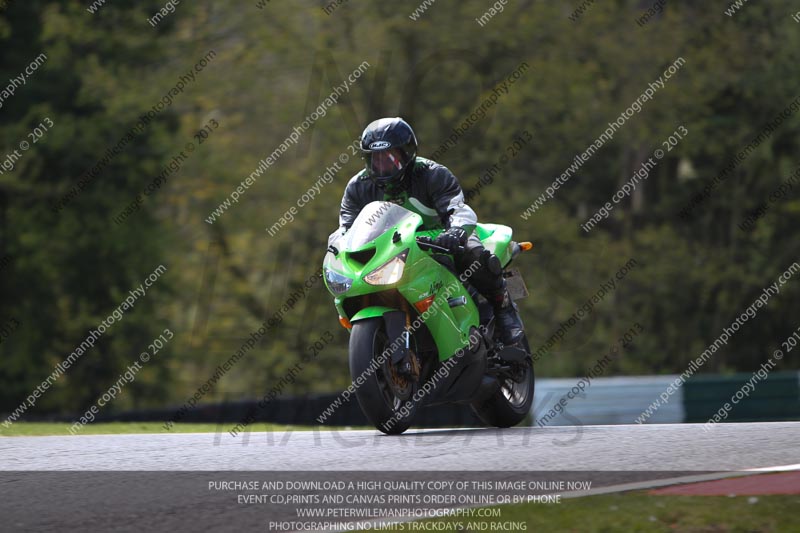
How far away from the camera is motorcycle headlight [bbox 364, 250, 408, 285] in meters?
8.66

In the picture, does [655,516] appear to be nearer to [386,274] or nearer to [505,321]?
[386,274]

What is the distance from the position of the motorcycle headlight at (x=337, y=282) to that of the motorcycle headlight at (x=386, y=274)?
0.49 ft

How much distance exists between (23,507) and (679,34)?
25.6 meters

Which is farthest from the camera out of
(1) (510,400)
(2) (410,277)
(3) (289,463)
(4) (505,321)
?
(1) (510,400)

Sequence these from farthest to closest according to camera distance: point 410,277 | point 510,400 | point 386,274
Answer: point 510,400 → point 410,277 → point 386,274

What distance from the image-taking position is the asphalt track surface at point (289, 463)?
595 cm

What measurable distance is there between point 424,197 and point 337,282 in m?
1.19

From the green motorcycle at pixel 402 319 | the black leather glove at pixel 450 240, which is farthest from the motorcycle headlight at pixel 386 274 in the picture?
the black leather glove at pixel 450 240

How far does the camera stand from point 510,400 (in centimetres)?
1032

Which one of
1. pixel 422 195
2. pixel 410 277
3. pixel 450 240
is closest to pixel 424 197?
pixel 422 195

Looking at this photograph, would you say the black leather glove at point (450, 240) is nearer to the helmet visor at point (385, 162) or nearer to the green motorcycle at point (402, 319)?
the green motorcycle at point (402, 319)

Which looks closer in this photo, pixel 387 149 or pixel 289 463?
pixel 289 463

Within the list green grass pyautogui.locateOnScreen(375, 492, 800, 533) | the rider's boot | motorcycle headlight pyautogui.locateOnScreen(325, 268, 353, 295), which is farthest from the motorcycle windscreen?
green grass pyautogui.locateOnScreen(375, 492, 800, 533)

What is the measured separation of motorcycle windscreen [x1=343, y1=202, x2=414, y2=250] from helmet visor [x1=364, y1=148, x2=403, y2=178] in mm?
317
